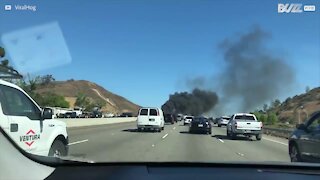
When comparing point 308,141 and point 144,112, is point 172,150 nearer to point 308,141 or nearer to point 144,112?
point 308,141

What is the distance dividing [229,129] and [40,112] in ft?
89.0

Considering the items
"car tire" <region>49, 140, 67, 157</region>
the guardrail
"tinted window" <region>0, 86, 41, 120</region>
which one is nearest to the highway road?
"car tire" <region>49, 140, 67, 157</region>

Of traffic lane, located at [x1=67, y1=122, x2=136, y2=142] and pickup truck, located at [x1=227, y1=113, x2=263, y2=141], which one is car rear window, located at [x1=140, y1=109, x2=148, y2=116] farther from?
pickup truck, located at [x1=227, y1=113, x2=263, y2=141]

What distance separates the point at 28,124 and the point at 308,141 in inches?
296

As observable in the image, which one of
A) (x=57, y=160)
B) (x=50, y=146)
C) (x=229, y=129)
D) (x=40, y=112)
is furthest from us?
(x=229, y=129)

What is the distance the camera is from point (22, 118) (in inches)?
360

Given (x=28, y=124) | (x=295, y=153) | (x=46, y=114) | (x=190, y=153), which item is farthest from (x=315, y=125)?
(x=28, y=124)

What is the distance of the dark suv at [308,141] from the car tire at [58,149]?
239 inches

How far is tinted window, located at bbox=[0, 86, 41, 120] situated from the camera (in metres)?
8.41

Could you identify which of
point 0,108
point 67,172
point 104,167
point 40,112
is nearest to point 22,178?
point 67,172

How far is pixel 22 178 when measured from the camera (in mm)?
4930

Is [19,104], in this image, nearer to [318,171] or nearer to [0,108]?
[0,108]

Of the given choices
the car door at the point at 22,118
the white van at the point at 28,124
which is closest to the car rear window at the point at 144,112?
the white van at the point at 28,124

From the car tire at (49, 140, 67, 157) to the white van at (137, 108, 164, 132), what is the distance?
102 ft
